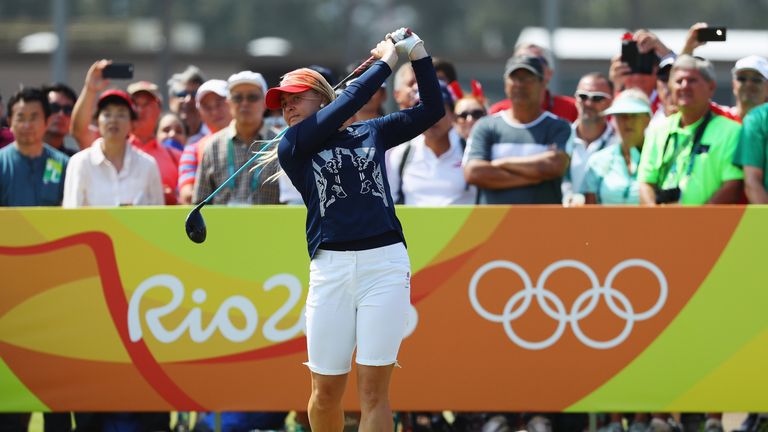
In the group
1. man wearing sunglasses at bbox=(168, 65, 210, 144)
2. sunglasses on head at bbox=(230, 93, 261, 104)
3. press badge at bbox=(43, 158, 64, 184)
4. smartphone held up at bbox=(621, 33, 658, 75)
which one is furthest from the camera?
man wearing sunglasses at bbox=(168, 65, 210, 144)

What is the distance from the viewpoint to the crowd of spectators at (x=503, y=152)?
8.34 meters

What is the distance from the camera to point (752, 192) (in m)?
8.17

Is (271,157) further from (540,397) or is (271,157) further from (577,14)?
(577,14)

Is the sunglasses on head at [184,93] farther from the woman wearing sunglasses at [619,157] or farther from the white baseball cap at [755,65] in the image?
the white baseball cap at [755,65]

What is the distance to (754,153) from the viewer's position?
321 inches

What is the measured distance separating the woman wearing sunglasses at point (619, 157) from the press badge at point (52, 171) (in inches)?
146

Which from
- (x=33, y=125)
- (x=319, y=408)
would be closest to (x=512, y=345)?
(x=319, y=408)

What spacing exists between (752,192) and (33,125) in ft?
16.2

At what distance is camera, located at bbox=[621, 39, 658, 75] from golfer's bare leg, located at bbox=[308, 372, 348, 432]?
4590mm

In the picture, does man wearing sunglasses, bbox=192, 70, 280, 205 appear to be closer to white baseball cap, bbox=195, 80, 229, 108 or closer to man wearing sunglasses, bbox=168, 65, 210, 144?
white baseball cap, bbox=195, 80, 229, 108

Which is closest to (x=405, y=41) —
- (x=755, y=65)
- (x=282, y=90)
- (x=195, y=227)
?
(x=282, y=90)

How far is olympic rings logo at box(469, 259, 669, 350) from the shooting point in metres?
7.83

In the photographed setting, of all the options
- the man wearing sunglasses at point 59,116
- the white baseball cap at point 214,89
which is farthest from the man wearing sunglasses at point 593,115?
the man wearing sunglasses at point 59,116

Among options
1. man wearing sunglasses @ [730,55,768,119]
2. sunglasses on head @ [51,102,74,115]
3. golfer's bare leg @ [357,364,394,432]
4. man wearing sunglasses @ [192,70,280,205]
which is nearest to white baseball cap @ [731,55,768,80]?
man wearing sunglasses @ [730,55,768,119]
